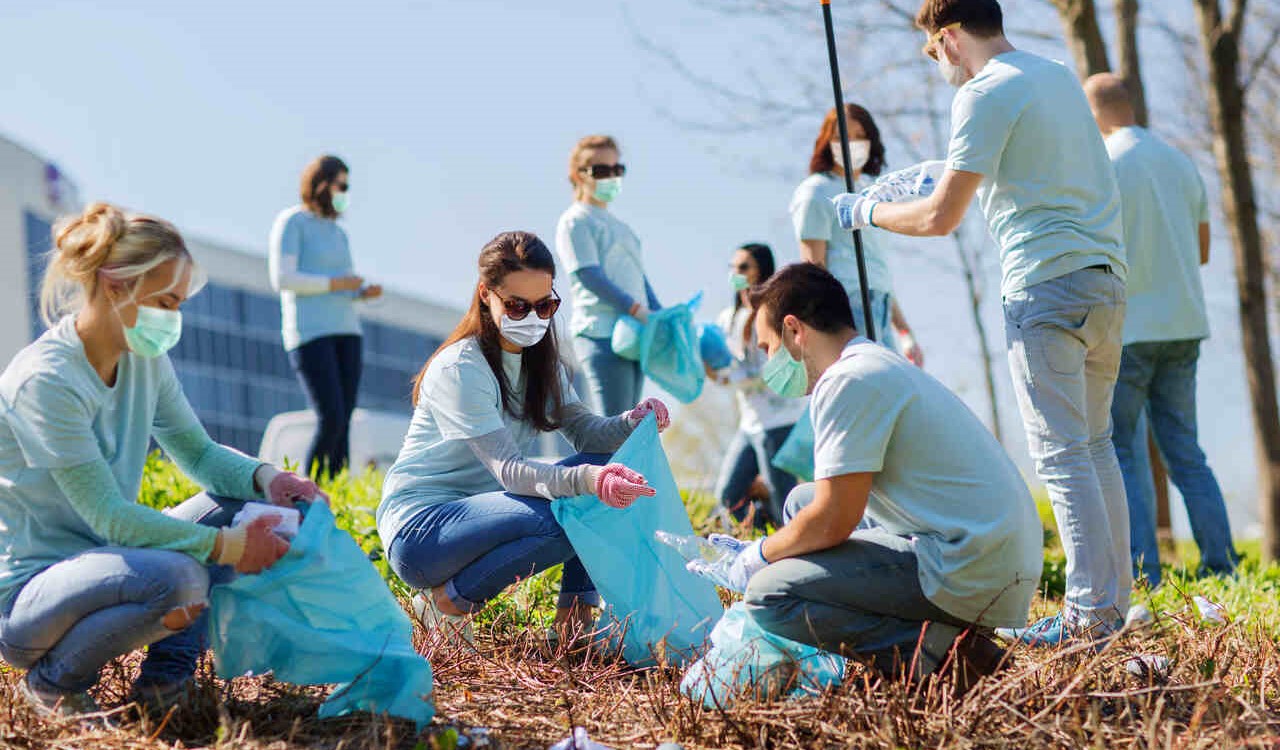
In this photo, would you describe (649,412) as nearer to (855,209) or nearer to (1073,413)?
(855,209)

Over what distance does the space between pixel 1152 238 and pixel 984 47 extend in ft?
6.11

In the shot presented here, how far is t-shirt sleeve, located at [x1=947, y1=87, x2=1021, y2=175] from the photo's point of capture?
3.42 m

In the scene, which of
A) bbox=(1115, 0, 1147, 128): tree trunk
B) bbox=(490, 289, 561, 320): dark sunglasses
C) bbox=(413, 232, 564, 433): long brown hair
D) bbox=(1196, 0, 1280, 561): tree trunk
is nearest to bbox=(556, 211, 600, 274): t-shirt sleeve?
bbox=(413, 232, 564, 433): long brown hair

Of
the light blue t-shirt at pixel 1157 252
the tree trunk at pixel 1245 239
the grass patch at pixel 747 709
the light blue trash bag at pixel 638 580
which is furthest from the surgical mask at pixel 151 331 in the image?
the tree trunk at pixel 1245 239

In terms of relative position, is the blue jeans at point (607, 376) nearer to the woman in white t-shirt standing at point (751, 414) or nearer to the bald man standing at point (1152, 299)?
the woman in white t-shirt standing at point (751, 414)

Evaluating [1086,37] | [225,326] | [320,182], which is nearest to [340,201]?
[320,182]

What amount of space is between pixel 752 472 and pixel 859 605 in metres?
3.65

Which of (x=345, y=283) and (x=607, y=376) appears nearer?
(x=607, y=376)

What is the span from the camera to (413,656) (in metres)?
2.87

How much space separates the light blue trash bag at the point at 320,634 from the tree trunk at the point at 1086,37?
Answer: 6.33 meters

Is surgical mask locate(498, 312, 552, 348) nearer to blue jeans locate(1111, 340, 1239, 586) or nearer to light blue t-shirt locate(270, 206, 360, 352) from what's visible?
blue jeans locate(1111, 340, 1239, 586)

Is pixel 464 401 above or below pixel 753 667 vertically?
above

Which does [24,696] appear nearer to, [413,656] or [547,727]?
[413,656]

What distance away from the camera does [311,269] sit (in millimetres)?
6188
